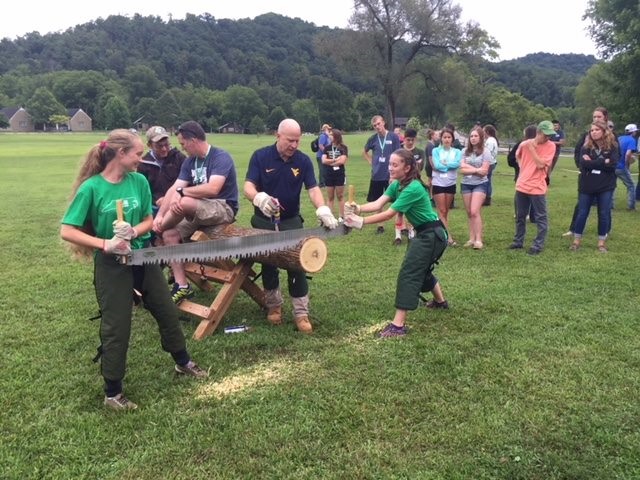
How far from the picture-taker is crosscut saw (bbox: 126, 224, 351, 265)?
4516mm

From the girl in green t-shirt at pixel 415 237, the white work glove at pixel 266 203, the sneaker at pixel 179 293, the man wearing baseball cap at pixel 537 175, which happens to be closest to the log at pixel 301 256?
the white work glove at pixel 266 203

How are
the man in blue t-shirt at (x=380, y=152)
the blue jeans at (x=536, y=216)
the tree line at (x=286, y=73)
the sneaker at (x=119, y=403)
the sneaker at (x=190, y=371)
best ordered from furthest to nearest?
the tree line at (x=286, y=73) → the man in blue t-shirt at (x=380, y=152) → the blue jeans at (x=536, y=216) → the sneaker at (x=190, y=371) → the sneaker at (x=119, y=403)

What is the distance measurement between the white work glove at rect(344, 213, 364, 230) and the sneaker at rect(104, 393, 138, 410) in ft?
7.93

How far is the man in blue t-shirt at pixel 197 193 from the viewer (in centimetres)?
534

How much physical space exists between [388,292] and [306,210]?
6.98 metres

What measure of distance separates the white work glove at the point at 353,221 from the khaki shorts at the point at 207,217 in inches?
53.2

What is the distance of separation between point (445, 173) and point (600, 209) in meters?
2.59

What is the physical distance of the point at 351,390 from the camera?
13.8ft

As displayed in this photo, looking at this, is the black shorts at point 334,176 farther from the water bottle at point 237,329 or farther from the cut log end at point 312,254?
the cut log end at point 312,254

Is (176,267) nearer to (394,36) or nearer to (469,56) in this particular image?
(394,36)

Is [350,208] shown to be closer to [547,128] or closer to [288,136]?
[288,136]

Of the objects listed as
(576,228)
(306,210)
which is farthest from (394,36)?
(576,228)

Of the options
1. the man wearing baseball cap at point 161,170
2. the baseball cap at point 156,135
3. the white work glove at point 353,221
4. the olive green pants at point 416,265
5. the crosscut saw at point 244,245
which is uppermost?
the baseball cap at point 156,135

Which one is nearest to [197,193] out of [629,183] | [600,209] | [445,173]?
[445,173]
